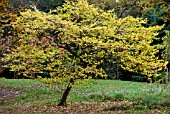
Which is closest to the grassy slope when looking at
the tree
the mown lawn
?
the mown lawn

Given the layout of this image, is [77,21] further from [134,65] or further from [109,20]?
[134,65]

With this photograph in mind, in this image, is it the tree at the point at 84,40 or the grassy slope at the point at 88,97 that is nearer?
the tree at the point at 84,40

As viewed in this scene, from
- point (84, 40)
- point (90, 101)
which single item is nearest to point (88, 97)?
point (90, 101)

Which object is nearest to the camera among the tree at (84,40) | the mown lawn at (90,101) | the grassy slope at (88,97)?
the tree at (84,40)

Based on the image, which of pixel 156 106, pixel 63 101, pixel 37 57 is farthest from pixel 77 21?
pixel 156 106

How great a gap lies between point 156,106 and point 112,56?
2281 mm

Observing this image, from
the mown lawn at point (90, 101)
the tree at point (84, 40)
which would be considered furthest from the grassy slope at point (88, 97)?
the tree at point (84, 40)

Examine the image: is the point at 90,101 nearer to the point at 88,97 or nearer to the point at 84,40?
the point at 88,97

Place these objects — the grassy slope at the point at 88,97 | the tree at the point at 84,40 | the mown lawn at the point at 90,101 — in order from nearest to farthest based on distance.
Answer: the tree at the point at 84,40, the mown lawn at the point at 90,101, the grassy slope at the point at 88,97

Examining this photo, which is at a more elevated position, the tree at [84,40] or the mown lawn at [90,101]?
the tree at [84,40]

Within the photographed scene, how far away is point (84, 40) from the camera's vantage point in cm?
784

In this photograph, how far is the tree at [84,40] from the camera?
8.09 m

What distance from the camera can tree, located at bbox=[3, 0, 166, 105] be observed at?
8094 mm

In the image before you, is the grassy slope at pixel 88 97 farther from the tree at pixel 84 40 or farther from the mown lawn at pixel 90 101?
the tree at pixel 84 40
